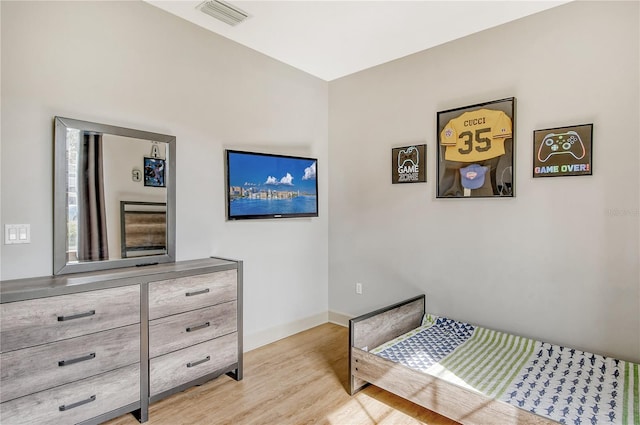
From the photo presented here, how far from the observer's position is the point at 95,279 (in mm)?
1962

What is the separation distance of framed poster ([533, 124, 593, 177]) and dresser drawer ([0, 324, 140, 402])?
9.53 ft

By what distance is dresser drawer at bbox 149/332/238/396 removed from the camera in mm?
2174

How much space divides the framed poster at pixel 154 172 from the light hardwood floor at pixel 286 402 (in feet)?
4.80

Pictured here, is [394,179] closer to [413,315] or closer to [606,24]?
[413,315]

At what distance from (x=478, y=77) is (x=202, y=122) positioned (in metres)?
2.27

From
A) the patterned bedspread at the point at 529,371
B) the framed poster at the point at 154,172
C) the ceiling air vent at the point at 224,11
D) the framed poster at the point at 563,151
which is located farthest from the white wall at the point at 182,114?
the framed poster at the point at 563,151

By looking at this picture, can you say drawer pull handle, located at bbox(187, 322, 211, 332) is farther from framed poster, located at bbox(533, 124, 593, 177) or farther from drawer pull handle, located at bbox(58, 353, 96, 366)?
framed poster, located at bbox(533, 124, 593, 177)

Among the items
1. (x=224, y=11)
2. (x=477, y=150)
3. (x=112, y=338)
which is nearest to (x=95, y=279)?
(x=112, y=338)

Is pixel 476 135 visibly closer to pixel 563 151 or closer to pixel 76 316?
pixel 563 151

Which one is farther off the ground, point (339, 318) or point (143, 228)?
point (143, 228)

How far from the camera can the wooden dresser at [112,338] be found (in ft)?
5.62

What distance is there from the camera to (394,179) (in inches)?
133

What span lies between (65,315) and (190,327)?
2.37 feet

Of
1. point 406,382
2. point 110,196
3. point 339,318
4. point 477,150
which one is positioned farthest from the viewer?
point 339,318
